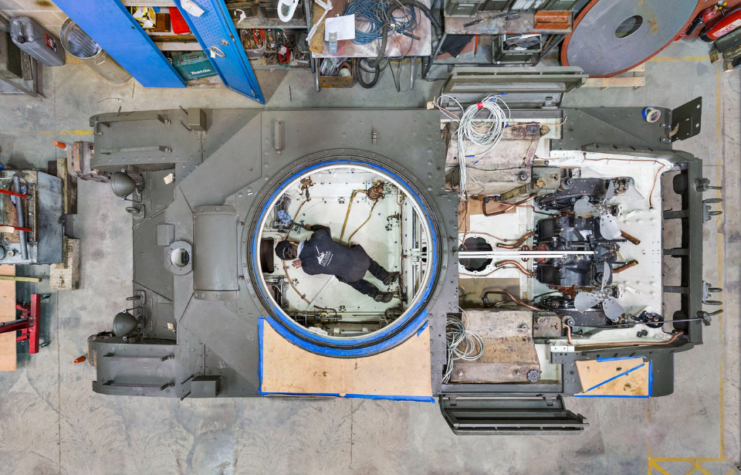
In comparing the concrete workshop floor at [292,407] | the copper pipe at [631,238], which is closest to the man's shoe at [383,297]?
the concrete workshop floor at [292,407]

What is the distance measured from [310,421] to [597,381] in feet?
11.2

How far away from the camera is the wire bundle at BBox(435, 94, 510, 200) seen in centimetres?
305

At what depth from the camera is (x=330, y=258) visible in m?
3.49

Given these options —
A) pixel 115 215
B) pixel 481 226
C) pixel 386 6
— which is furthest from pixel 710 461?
pixel 115 215

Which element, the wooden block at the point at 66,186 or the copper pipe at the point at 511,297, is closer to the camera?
the copper pipe at the point at 511,297

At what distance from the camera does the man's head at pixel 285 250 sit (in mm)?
3664

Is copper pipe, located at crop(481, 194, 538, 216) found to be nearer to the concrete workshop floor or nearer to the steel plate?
the concrete workshop floor

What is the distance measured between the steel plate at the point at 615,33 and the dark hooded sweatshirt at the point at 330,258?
11.9ft

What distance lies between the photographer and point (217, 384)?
10.3 feet

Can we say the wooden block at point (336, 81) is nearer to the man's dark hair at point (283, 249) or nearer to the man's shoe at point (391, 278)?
the man's dark hair at point (283, 249)

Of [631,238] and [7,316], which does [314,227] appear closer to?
[631,238]

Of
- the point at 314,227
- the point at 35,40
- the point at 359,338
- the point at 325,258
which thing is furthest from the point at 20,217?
the point at 359,338

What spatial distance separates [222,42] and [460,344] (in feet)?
12.7

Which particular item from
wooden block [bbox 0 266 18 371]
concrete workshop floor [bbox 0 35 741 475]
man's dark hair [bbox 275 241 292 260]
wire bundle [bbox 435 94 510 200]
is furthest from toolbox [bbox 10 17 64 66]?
wire bundle [bbox 435 94 510 200]
